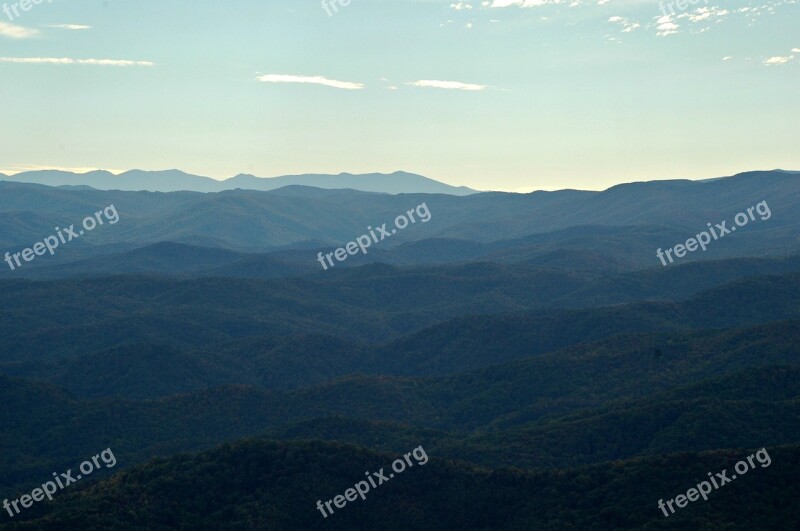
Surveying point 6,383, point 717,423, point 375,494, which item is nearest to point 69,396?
point 6,383

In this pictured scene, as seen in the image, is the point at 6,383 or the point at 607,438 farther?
the point at 6,383

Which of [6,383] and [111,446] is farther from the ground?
[6,383]

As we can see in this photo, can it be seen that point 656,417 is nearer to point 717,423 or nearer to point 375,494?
point 717,423

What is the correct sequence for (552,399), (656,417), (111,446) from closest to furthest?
(656,417) → (111,446) → (552,399)

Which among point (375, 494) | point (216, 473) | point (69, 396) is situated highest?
point (69, 396)

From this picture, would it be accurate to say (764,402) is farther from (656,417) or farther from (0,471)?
(0,471)

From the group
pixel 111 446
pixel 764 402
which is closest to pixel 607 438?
pixel 764 402

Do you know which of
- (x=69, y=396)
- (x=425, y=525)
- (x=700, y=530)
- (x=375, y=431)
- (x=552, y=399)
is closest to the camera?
(x=700, y=530)

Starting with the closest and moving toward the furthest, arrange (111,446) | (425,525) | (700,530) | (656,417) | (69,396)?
1. (700,530)
2. (425,525)
3. (656,417)
4. (111,446)
5. (69,396)

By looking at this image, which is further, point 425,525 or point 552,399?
point 552,399
